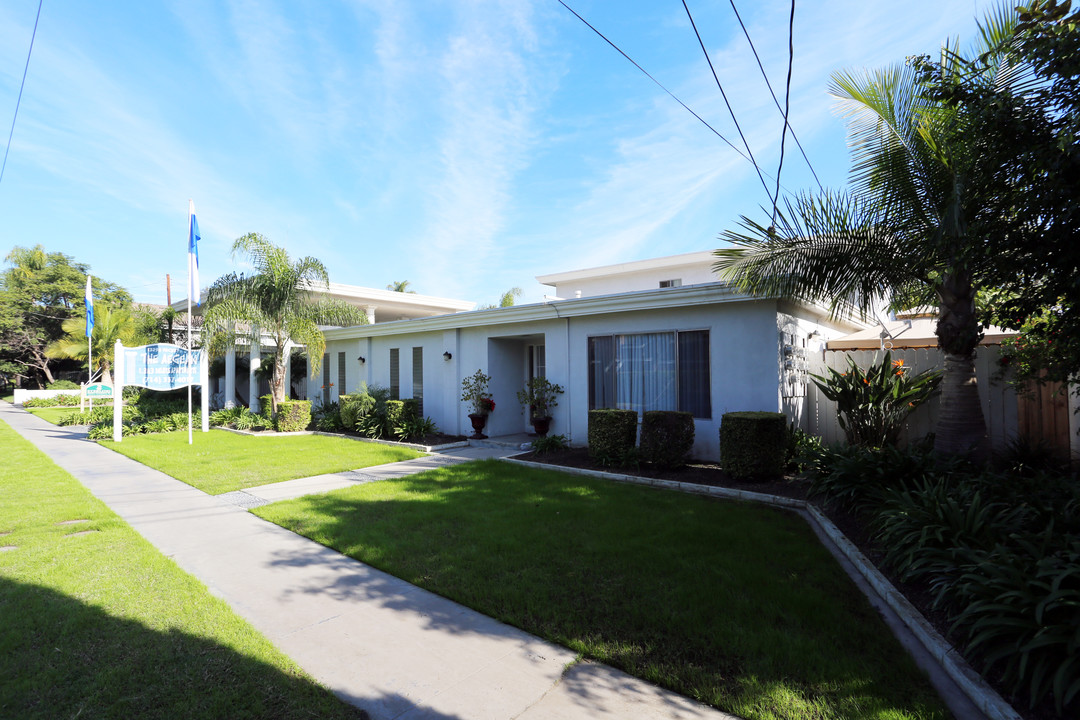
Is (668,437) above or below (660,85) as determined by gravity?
below

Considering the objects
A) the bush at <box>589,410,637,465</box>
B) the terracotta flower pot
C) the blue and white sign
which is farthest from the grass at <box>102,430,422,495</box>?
the bush at <box>589,410,637,465</box>

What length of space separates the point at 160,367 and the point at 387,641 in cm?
1278

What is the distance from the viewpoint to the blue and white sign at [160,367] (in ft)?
40.2

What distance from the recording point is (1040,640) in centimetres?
246

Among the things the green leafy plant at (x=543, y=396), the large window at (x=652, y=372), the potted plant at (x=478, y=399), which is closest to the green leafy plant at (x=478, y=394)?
the potted plant at (x=478, y=399)

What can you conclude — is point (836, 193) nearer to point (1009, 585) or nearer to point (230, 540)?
point (1009, 585)

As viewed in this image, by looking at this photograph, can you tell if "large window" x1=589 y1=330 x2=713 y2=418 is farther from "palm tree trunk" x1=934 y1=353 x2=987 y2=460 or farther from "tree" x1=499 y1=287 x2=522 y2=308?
"tree" x1=499 y1=287 x2=522 y2=308

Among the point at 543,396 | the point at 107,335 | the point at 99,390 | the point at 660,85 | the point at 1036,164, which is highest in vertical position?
the point at 660,85

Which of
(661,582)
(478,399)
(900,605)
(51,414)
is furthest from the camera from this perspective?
(51,414)

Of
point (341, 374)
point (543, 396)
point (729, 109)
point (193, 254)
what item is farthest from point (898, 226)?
point (341, 374)

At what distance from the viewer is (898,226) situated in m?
6.25

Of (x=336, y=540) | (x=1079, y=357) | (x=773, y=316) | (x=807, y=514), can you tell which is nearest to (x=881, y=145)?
(x=773, y=316)

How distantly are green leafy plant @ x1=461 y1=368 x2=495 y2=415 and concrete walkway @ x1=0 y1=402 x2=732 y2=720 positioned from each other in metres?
6.20

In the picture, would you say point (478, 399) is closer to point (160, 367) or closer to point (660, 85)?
point (660, 85)
